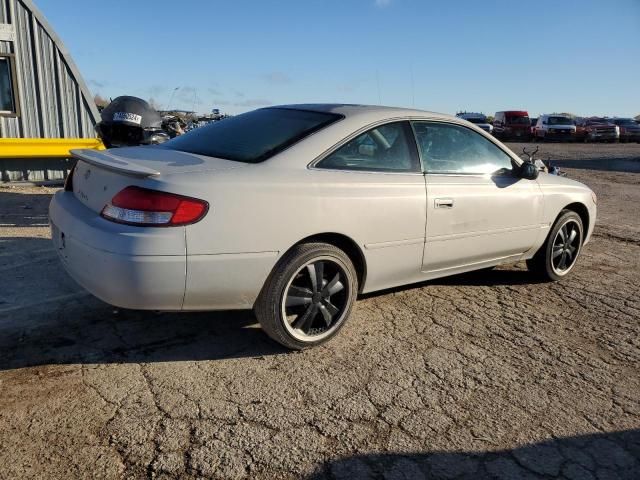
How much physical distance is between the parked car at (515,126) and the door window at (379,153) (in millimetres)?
35402

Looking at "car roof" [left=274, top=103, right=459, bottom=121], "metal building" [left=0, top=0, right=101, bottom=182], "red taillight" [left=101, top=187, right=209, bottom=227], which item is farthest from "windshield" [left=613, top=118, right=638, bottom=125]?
"red taillight" [left=101, top=187, right=209, bottom=227]

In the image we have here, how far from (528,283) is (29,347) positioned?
4.16 meters

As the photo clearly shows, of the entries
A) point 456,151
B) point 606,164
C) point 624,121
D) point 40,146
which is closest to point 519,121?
point 624,121

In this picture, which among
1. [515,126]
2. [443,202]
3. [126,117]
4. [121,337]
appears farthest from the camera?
[515,126]

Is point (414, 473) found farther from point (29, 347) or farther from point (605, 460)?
point (29, 347)

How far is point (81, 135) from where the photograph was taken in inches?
442

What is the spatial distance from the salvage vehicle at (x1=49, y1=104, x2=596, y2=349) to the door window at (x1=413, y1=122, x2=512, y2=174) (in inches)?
0.5

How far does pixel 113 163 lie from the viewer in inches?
128

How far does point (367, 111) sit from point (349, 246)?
102cm

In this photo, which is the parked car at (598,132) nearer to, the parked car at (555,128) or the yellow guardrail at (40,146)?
the parked car at (555,128)

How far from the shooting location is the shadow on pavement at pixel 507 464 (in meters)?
2.46

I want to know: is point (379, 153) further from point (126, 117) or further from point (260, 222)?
point (126, 117)

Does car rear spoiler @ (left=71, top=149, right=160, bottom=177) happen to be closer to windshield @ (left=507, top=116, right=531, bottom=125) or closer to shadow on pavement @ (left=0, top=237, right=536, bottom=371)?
shadow on pavement @ (left=0, top=237, right=536, bottom=371)

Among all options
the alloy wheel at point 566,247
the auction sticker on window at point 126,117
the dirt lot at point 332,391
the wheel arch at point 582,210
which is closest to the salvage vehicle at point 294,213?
the dirt lot at point 332,391
